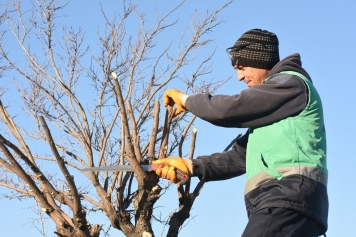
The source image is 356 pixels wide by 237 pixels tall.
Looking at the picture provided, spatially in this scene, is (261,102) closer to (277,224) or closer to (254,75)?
(254,75)

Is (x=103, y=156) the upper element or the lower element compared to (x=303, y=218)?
upper

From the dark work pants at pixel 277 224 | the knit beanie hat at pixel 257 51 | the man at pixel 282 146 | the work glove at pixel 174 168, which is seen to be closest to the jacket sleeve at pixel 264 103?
the man at pixel 282 146

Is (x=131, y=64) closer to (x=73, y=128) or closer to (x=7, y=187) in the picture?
(x=73, y=128)

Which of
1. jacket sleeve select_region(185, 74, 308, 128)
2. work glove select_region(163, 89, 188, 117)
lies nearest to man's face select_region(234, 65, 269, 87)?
jacket sleeve select_region(185, 74, 308, 128)

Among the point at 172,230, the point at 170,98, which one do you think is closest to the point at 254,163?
the point at 170,98

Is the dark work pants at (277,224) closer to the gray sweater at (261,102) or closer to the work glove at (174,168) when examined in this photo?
the gray sweater at (261,102)

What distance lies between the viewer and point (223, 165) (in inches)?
133

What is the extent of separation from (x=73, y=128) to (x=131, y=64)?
4.25 feet

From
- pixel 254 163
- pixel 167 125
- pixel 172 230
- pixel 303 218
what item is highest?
pixel 167 125

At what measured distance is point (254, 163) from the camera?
282 cm

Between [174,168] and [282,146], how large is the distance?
0.97 meters

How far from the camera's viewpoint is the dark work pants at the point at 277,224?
103 inches

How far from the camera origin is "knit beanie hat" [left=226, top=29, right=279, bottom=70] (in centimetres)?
309

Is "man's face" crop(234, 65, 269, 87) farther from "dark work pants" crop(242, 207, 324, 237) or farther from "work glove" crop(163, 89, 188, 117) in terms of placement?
"dark work pants" crop(242, 207, 324, 237)
